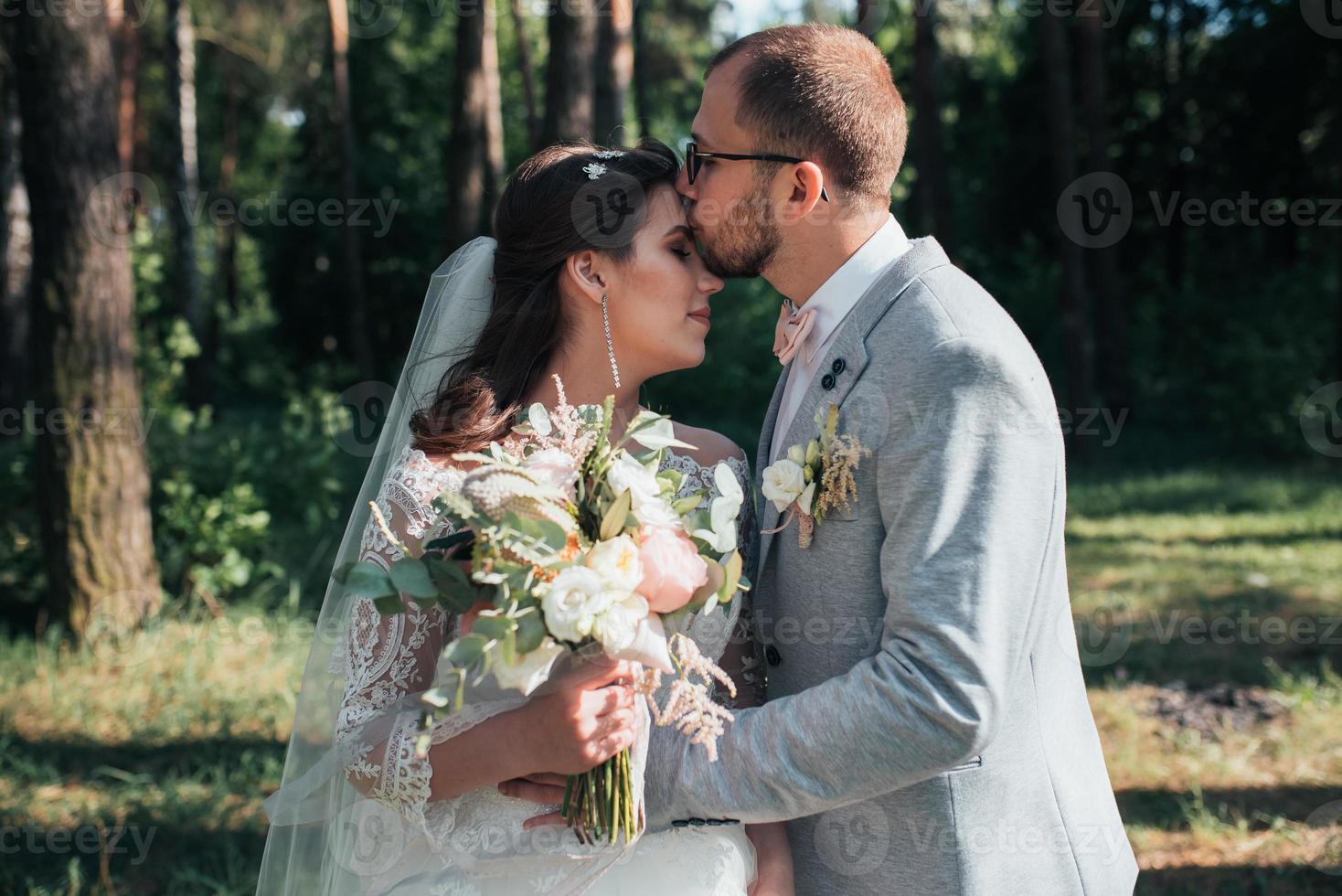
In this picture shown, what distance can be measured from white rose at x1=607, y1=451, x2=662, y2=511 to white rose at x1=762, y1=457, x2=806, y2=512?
29cm

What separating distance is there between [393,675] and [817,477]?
101 cm

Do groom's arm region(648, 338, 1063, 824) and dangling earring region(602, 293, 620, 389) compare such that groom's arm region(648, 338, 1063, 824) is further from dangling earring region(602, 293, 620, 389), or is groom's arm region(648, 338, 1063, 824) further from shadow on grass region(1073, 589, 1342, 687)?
shadow on grass region(1073, 589, 1342, 687)

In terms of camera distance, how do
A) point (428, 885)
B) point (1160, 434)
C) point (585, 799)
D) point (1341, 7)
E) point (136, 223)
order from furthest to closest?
point (1160, 434) → point (1341, 7) → point (136, 223) → point (428, 885) → point (585, 799)

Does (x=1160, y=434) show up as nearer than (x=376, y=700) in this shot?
No

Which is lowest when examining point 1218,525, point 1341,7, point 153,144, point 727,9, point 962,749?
point 1218,525

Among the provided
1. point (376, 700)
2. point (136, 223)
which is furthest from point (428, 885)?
point (136, 223)

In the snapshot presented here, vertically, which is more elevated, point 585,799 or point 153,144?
point 153,144

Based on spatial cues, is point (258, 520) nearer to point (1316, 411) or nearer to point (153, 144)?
point (1316, 411)

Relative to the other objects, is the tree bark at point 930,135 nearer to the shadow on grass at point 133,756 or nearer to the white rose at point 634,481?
the shadow on grass at point 133,756

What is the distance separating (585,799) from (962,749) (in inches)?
27.8

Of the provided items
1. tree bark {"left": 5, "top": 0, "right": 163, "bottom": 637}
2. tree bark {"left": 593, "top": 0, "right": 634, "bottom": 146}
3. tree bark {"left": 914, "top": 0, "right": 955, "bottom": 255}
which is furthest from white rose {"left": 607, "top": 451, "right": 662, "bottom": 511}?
tree bark {"left": 914, "top": 0, "right": 955, "bottom": 255}

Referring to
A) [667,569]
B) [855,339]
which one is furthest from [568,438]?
[855,339]

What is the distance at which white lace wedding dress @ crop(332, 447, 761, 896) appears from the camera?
2291 mm

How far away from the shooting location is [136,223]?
848cm
